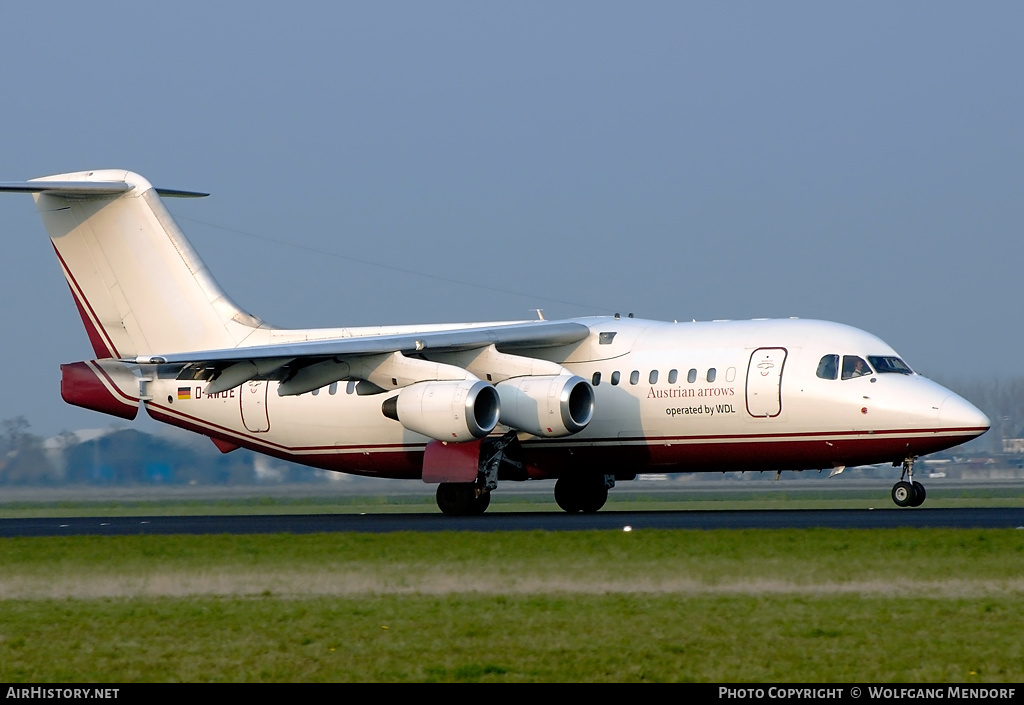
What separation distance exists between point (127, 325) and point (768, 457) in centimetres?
1390

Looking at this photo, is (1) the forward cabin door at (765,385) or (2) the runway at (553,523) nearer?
(2) the runway at (553,523)

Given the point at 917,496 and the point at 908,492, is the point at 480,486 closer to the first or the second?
the point at 908,492

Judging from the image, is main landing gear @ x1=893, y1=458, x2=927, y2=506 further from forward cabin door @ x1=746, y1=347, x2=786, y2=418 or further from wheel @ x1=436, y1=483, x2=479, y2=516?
wheel @ x1=436, y1=483, x2=479, y2=516

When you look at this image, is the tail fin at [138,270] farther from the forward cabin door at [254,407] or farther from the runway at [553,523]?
the runway at [553,523]

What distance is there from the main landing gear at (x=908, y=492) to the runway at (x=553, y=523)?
228mm

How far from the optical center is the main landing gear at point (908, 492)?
80.7ft

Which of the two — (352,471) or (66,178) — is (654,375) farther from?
(66,178)

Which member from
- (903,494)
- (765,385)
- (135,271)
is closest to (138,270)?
(135,271)

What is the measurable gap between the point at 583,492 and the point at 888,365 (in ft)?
21.5

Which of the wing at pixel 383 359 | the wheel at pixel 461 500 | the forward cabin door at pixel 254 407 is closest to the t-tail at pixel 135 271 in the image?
the forward cabin door at pixel 254 407

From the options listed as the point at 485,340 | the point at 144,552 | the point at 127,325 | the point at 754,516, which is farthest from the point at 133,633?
the point at 127,325

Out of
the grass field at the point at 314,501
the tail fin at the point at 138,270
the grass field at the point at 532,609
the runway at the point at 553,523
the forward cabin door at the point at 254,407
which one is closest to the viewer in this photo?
the grass field at the point at 532,609

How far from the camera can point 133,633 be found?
35.6 ft

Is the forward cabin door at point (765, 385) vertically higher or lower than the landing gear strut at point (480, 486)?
higher
